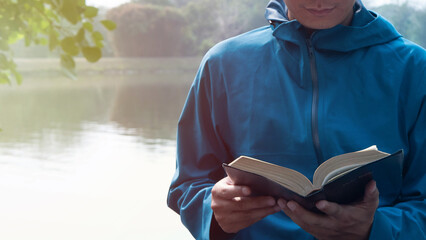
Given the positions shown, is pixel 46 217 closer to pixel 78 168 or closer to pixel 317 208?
pixel 78 168

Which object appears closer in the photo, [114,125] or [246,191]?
[246,191]

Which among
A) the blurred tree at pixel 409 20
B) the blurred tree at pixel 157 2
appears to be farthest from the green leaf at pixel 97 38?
the blurred tree at pixel 157 2

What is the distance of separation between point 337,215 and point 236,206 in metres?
0.12

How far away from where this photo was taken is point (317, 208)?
648 millimetres

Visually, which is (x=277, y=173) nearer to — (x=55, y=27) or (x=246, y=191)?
(x=246, y=191)

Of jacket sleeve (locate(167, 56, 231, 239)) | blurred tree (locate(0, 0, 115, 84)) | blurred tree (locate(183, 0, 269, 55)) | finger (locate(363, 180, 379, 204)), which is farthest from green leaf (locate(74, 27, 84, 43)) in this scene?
blurred tree (locate(183, 0, 269, 55))

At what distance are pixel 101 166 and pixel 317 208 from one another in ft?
11.9

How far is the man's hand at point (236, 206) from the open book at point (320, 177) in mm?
13

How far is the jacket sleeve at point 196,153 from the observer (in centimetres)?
84

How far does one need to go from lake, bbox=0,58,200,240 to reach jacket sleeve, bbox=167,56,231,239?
0.81 feet

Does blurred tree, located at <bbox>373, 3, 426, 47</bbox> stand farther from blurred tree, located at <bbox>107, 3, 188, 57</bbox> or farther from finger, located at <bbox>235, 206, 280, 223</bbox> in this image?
blurred tree, located at <bbox>107, 3, 188, 57</bbox>

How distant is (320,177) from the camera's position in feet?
2.12

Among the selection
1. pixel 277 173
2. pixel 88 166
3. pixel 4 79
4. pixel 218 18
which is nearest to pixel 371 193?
pixel 277 173

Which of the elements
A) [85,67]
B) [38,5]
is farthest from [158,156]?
[85,67]
